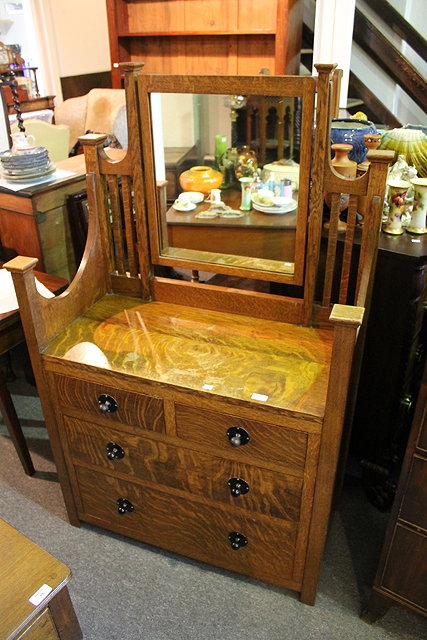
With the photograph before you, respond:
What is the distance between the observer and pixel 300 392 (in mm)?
1253

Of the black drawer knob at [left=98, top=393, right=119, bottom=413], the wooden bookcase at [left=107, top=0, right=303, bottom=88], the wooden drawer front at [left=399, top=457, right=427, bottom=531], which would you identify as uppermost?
the wooden bookcase at [left=107, top=0, right=303, bottom=88]

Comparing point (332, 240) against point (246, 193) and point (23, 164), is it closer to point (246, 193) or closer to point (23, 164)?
point (246, 193)

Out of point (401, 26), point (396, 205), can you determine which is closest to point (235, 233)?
point (396, 205)

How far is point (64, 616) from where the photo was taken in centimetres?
122

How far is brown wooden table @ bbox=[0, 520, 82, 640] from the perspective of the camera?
1.09m

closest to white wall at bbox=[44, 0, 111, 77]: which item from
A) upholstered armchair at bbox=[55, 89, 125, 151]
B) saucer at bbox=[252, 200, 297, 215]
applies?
upholstered armchair at bbox=[55, 89, 125, 151]

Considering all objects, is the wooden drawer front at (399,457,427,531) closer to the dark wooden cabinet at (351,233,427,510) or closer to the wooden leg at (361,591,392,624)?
the wooden leg at (361,591,392,624)

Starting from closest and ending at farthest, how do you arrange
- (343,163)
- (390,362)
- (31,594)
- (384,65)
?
1. (31,594)
2. (343,163)
3. (390,362)
4. (384,65)

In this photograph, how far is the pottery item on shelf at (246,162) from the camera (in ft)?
4.76

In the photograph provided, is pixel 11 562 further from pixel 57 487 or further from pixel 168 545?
pixel 57 487

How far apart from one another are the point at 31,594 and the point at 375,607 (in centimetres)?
89

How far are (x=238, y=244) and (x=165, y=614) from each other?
1.05 m

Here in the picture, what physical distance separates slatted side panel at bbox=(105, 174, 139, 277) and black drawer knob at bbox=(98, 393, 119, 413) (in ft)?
1.34

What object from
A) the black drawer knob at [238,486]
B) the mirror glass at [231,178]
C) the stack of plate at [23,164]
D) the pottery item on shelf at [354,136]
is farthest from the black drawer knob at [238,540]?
the stack of plate at [23,164]
